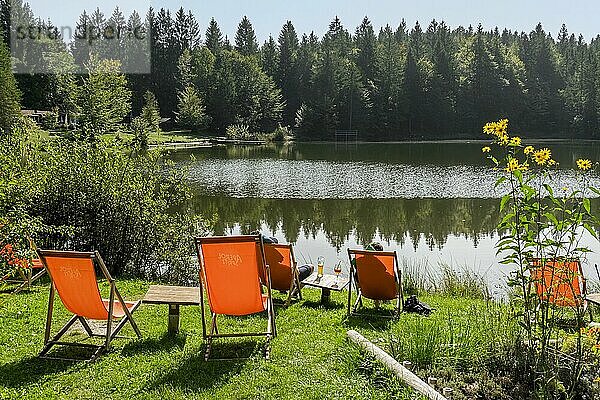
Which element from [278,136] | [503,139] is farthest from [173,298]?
[278,136]

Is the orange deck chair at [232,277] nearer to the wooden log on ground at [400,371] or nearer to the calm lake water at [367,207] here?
A: the wooden log on ground at [400,371]

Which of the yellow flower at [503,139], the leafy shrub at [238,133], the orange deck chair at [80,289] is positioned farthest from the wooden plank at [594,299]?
the leafy shrub at [238,133]

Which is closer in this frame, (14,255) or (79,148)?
A: (14,255)

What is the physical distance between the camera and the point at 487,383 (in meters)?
4.13

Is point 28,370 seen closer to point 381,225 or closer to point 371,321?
point 371,321

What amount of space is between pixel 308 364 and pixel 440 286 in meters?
5.21

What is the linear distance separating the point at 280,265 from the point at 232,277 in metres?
2.23

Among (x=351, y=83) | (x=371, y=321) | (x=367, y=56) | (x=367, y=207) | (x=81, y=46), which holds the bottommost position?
(x=367, y=207)

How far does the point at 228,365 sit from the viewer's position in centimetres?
490

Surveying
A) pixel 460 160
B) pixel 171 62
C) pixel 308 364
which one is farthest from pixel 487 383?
pixel 171 62

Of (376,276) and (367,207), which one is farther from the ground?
(376,276)

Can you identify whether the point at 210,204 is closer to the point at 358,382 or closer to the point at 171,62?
the point at 358,382

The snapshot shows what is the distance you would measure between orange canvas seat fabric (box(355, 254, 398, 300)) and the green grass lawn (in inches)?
30.7

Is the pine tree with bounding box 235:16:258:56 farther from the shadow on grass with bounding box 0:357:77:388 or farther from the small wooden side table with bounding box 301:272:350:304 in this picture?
the shadow on grass with bounding box 0:357:77:388
